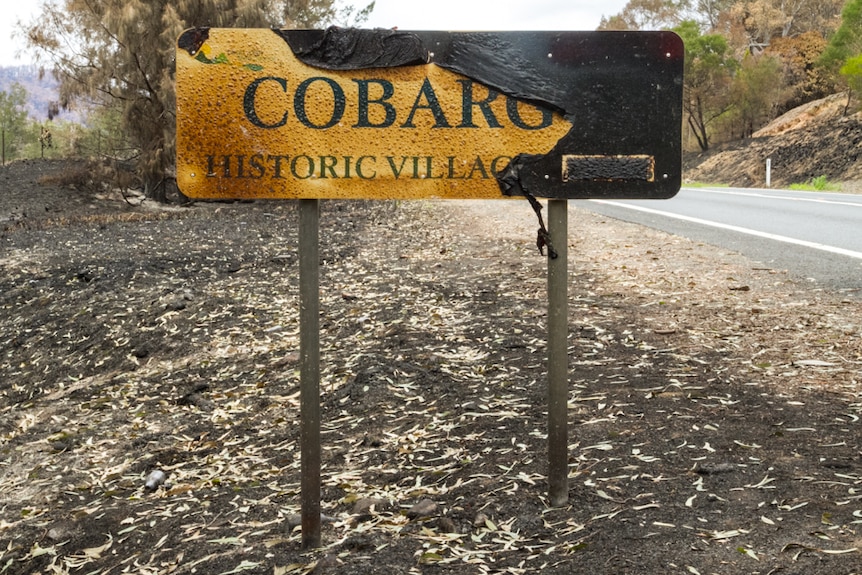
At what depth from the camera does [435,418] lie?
4.39m

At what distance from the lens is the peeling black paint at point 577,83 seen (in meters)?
2.92

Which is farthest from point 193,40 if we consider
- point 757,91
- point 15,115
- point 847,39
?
point 15,115

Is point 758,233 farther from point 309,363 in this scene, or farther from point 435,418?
point 309,363

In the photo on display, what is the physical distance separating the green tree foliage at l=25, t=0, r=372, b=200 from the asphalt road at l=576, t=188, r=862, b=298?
7.77 m

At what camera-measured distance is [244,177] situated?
2955 mm

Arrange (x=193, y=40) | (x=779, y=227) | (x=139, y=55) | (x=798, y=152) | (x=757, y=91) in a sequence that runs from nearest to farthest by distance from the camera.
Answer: (x=193, y=40), (x=779, y=227), (x=139, y=55), (x=798, y=152), (x=757, y=91)

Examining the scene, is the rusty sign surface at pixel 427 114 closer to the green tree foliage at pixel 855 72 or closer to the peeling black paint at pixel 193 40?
the peeling black paint at pixel 193 40

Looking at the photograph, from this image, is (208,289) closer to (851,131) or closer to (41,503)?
(41,503)

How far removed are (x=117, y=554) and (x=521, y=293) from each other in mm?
3983

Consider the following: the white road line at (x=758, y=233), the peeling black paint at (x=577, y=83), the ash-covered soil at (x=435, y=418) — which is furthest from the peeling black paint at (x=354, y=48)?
the white road line at (x=758, y=233)

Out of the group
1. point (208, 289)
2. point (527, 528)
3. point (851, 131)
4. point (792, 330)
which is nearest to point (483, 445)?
point (527, 528)

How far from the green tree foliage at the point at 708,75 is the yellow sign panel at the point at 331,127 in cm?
4197

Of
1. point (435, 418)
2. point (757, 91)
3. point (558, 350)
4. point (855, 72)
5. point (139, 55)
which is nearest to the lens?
point (558, 350)

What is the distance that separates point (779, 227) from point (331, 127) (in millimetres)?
9546
